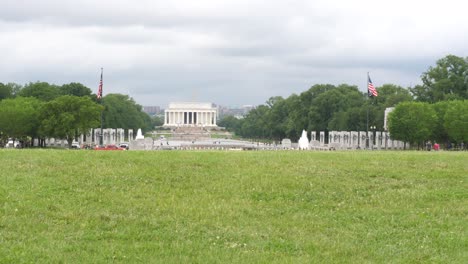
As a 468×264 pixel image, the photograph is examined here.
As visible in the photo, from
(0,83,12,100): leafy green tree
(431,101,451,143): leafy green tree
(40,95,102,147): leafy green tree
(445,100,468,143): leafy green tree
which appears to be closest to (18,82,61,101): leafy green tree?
(0,83,12,100): leafy green tree

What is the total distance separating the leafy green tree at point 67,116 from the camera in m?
68.0

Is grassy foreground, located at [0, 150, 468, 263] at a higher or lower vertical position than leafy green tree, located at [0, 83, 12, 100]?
lower

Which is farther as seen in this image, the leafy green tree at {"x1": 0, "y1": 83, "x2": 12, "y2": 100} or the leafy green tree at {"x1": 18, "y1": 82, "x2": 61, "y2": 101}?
the leafy green tree at {"x1": 0, "y1": 83, "x2": 12, "y2": 100}

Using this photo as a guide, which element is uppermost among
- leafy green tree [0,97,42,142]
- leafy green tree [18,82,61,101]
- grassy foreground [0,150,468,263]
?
leafy green tree [18,82,61,101]

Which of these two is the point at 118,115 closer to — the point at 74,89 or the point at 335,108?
the point at 74,89

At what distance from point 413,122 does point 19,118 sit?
43.1 meters

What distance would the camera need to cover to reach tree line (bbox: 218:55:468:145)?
73.5 meters

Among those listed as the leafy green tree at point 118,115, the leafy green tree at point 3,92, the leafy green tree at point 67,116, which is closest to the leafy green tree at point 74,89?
the leafy green tree at point 118,115

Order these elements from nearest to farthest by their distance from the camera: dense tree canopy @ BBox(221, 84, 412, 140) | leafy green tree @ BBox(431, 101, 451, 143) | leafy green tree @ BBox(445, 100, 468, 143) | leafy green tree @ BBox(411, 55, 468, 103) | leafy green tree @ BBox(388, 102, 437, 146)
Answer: leafy green tree @ BBox(445, 100, 468, 143) < leafy green tree @ BBox(388, 102, 437, 146) < leafy green tree @ BBox(431, 101, 451, 143) < leafy green tree @ BBox(411, 55, 468, 103) < dense tree canopy @ BBox(221, 84, 412, 140)

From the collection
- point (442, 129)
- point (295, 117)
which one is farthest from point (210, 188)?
point (295, 117)

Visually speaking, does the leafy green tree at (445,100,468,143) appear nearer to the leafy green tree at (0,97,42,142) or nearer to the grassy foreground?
the leafy green tree at (0,97,42,142)

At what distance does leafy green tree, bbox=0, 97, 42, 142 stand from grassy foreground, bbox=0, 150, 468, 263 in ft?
158

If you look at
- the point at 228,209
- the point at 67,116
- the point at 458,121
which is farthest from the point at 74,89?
the point at 228,209

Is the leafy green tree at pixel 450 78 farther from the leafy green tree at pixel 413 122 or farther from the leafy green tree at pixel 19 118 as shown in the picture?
the leafy green tree at pixel 19 118
